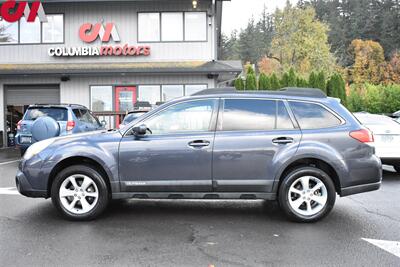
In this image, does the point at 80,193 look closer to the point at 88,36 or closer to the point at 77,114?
the point at 77,114

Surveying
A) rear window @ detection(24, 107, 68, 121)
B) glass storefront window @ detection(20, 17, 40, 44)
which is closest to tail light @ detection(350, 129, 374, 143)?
rear window @ detection(24, 107, 68, 121)

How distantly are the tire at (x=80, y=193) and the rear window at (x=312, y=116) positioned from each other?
9.35 ft

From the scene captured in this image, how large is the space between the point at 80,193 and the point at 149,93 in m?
13.2

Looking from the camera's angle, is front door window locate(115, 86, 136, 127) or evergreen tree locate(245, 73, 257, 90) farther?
evergreen tree locate(245, 73, 257, 90)

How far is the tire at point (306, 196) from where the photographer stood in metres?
5.52

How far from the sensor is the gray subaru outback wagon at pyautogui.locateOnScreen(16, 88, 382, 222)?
5516mm

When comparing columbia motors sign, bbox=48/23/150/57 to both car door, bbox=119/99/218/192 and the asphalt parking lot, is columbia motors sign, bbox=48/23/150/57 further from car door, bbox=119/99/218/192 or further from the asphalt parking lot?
car door, bbox=119/99/218/192

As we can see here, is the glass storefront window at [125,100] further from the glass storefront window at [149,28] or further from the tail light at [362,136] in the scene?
the tail light at [362,136]

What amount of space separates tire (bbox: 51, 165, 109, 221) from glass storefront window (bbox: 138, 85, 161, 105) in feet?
42.7

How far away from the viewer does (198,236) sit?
502cm

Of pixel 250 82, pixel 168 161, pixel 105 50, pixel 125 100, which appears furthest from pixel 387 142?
pixel 250 82

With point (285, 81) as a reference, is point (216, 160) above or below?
below

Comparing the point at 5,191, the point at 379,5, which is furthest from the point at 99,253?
the point at 379,5

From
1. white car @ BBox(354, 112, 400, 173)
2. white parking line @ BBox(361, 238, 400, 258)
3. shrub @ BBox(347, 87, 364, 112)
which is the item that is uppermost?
shrub @ BBox(347, 87, 364, 112)
